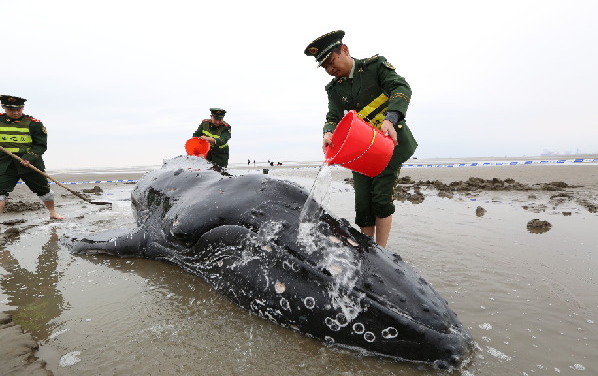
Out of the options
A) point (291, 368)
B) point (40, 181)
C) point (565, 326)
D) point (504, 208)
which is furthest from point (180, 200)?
point (504, 208)

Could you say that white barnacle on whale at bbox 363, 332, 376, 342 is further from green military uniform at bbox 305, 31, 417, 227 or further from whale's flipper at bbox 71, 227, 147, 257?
whale's flipper at bbox 71, 227, 147, 257

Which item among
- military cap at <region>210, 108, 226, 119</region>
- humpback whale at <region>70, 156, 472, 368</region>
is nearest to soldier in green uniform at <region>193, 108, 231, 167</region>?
military cap at <region>210, 108, 226, 119</region>

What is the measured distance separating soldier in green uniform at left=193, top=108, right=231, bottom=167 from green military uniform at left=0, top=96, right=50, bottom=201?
422 centimetres

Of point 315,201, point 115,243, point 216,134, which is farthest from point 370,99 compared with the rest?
point 216,134

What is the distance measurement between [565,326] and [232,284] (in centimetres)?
257

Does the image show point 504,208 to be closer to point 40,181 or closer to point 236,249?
point 236,249

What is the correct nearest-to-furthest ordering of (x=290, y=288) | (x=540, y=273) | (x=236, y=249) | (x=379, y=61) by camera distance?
(x=290, y=288) → (x=236, y=249) → (x=540, y=273) → (x=379, y=61)

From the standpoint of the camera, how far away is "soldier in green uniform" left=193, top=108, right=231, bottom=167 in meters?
11.0

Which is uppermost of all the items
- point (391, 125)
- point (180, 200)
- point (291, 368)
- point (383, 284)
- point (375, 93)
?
point (375, 93)

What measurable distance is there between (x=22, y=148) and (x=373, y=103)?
25.1 feet

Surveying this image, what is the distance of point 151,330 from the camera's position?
266 cm

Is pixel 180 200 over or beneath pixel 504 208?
over

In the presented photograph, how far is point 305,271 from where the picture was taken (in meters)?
2.53

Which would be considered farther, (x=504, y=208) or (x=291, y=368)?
(x=504, y=208)
